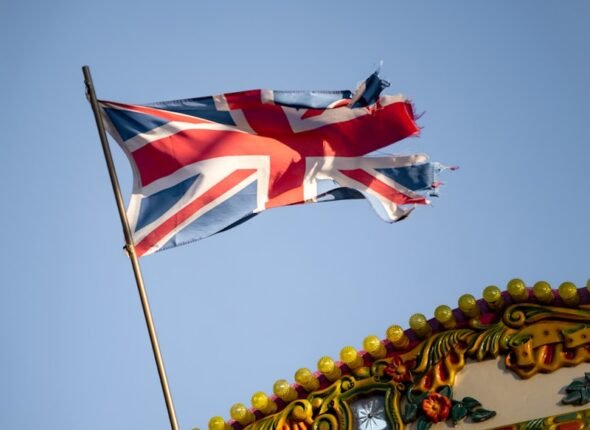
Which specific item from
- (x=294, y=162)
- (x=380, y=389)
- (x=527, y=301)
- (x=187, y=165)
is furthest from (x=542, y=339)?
(x=187, y=165)

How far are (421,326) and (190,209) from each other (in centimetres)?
286

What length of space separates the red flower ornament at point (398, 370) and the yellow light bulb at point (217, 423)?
198 centimetres

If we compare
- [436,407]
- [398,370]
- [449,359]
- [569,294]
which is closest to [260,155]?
[398,370]

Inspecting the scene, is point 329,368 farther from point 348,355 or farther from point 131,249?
point 131,249

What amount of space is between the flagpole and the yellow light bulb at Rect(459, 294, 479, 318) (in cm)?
356

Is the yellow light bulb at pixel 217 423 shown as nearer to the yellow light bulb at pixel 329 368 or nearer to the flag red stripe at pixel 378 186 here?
the yellow light bulb at pixel 329 368

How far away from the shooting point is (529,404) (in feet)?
50.2

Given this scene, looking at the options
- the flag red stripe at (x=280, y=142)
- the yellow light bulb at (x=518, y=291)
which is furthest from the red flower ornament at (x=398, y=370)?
the flag red stripe at (x=280, y=142)

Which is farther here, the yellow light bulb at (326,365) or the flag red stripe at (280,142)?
the yellow light bulb at (326,365)

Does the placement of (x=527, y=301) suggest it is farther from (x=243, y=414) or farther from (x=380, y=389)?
(x=243, y=414)

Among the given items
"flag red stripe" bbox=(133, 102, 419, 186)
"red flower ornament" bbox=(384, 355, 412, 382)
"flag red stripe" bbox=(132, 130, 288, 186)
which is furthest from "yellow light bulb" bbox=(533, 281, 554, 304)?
"flag red stripe" bbox=(132, 130, 288, 186)

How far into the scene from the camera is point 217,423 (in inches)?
643

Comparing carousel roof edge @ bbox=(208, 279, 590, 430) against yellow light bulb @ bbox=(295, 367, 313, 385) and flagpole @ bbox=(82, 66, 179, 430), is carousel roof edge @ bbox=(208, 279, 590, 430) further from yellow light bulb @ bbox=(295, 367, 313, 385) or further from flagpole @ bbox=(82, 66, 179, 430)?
flagpole @ bbox=(82, 66, 179, 430)

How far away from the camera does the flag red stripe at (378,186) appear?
1562cm
